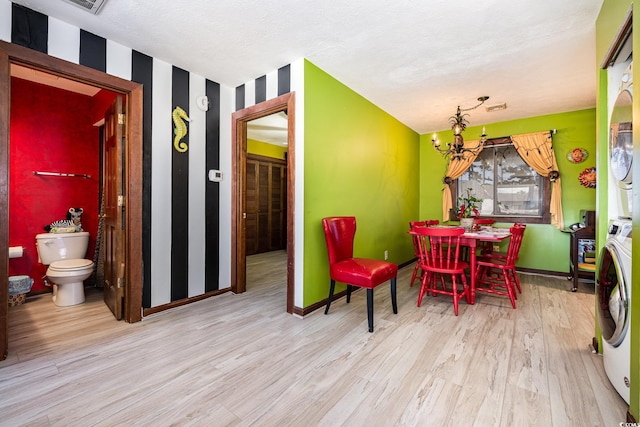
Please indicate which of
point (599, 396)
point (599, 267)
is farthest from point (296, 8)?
point (599, 396)

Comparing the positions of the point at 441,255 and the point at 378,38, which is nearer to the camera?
the point at 378,38

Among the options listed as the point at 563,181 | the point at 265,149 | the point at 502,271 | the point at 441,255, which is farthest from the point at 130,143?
the point at 563,181

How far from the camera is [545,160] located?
439cm

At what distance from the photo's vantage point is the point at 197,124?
10.2 ft

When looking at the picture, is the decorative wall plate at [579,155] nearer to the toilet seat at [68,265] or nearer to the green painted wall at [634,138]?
the green painted wall at [634,138]

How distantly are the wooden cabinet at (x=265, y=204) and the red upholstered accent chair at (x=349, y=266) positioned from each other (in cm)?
377

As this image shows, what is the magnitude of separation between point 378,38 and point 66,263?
3.80 meters

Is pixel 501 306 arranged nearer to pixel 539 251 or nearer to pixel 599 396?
pixel 599 396

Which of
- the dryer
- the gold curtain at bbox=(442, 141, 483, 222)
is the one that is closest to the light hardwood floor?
the dryer

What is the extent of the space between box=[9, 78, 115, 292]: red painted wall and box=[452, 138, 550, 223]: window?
18.6ft

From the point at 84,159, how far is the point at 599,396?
5.42 m

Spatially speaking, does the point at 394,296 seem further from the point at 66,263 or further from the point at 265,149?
the point at 265,149

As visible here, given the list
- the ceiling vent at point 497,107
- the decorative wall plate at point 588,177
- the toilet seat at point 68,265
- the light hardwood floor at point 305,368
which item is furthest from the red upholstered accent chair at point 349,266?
the decorative wall plate at point 588,177

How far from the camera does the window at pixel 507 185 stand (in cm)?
459
